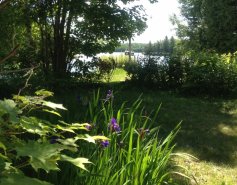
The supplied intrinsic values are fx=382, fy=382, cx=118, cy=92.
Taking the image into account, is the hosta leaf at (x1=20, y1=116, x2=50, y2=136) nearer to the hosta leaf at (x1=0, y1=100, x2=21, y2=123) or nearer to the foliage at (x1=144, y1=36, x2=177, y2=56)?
the hosta leaf at (x1=0, y1=100, x2=21, y2=123)

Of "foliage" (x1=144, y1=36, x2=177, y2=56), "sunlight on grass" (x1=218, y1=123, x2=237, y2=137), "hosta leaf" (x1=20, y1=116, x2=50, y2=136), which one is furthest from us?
"foliage" (x1=144, y1=36, x2=177, y2=56)

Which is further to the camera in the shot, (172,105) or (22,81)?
(22,81)

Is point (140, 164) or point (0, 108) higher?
point (0, 108)

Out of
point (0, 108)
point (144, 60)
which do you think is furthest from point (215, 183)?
point (144, 60)

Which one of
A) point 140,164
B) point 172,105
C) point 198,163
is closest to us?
point 140,164

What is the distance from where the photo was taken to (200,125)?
752 cm

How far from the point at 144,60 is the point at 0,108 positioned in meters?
11.8

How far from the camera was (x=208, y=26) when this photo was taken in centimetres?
2645

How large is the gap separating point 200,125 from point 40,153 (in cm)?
638

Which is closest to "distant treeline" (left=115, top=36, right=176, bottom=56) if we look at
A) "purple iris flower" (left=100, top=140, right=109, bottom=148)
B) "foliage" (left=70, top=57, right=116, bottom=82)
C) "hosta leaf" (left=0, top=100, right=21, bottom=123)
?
"foliage" (left=70, top=57, right=116, bottom=82)

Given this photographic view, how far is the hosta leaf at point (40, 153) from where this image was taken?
4.57ft

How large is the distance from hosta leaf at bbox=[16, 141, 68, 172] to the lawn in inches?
61.9

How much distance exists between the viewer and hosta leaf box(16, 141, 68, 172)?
139cm

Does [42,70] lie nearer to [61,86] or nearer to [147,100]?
[61,86]
